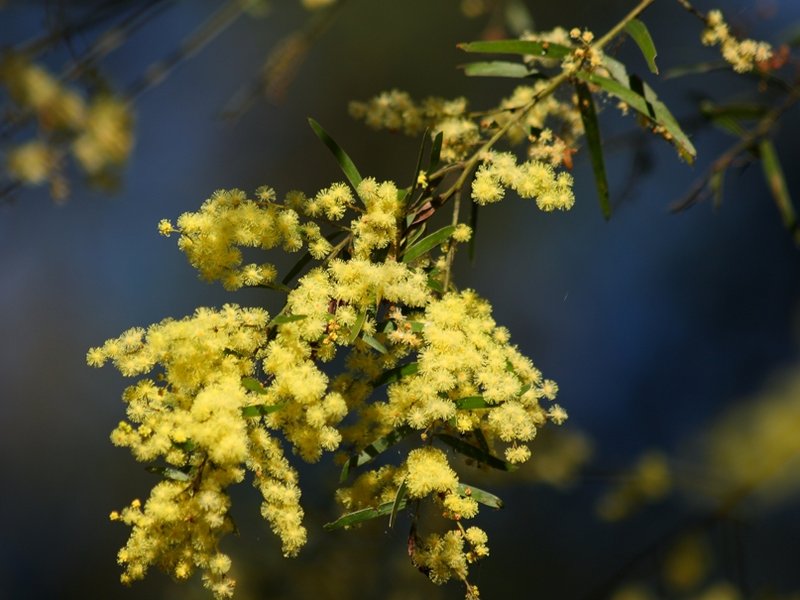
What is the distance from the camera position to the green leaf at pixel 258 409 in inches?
22.1

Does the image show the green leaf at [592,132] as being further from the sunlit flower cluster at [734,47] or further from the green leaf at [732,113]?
the green leaf at [732,113]

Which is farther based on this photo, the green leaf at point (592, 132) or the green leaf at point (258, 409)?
the green leaf at point (592, 132)

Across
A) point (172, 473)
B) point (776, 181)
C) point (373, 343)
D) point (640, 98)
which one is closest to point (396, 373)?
point (373, 343)

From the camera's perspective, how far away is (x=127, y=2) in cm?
57

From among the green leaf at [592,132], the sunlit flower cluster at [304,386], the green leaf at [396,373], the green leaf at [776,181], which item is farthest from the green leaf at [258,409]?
the green leaf at [776,181]

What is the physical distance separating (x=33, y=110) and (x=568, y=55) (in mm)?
484

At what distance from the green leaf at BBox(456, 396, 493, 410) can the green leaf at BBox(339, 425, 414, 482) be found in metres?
0.05

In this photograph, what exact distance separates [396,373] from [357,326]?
0.19 feet

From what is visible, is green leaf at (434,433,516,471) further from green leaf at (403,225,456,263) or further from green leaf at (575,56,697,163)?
green leaf at (575,56,697,163)

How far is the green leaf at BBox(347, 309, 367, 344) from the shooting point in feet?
1.93

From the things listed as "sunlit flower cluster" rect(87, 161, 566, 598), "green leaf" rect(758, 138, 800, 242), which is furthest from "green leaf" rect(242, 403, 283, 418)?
"green leaf" rect(758, 138, 800, 242)

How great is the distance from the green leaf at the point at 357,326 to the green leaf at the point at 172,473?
15cm

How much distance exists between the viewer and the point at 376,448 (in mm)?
631

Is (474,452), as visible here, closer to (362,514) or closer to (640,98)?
(362,514)
